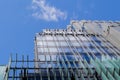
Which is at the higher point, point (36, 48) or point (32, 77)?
point (36, 48)

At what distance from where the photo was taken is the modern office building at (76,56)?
30844 millimetres

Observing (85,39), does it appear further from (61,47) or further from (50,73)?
(50,73)

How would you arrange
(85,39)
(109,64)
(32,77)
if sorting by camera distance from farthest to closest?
(85,39) < (109,64) < (32,77)

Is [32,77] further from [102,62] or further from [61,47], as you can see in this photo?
[61,47]

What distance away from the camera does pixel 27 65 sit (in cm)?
3306

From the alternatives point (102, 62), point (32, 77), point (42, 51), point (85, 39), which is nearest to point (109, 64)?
point (102, 62)

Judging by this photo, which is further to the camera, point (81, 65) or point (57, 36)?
point (57, 36)

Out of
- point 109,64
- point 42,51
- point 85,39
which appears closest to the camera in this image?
point 109,64

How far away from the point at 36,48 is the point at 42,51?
231 centimetres

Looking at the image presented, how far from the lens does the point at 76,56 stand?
57.9 m

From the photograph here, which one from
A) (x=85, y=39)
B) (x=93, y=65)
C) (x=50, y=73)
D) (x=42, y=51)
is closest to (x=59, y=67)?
(x=50, y=73)

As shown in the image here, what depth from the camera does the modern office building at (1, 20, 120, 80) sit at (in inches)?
1214

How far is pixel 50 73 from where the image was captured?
104 ft

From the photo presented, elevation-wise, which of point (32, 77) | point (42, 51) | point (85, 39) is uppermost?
point (85, 39)
